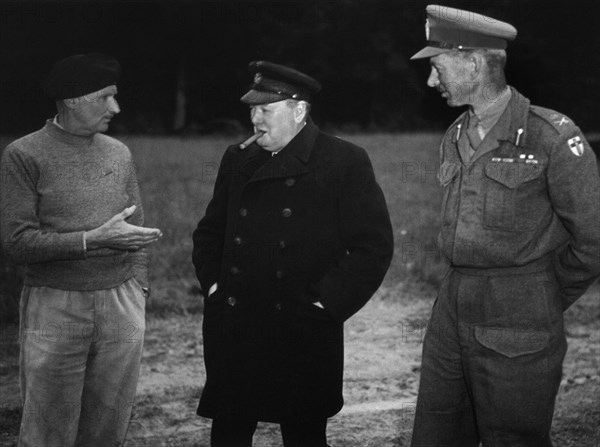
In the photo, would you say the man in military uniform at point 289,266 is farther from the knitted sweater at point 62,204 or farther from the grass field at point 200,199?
the grass field at point 200,199

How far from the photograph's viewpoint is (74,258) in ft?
13.3

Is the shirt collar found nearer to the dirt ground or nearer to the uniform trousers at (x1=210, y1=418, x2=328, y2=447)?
the uniform trousers at (x1=210, y1=418, x2=328, y2=447)

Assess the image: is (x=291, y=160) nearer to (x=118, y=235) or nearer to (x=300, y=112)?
(x=300, y=112)

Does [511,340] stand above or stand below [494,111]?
below

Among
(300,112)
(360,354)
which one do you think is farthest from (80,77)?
(360,354)

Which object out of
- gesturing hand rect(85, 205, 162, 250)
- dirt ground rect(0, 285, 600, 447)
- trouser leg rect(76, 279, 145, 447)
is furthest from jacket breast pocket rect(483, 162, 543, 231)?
dirt ground rect(0, 285, 600, 447)

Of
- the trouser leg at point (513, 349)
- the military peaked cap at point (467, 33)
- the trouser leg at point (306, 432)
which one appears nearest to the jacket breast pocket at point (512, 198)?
the trouser leg at point (513, 349)

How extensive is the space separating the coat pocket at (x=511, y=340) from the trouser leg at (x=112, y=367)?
5.11 feet

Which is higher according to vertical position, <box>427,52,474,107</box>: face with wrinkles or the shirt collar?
<box>427,52,474,107</box>: face with wrinkles

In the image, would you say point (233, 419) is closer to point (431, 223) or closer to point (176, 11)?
point (431, 223)

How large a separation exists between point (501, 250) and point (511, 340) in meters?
0.37

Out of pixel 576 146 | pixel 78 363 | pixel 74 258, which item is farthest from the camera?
pixel 78 363

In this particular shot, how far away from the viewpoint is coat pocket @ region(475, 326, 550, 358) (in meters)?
3.73

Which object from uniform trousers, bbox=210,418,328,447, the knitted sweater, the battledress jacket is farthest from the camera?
uniform trousers, bbox=210,418,328,447
